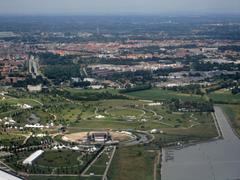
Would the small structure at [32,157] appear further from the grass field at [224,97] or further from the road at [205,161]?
the grass field at [224,97]

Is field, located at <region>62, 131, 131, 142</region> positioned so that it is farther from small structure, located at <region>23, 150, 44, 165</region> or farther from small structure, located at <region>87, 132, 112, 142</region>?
small structure, located at <region>23, 150, 44, 165</region>

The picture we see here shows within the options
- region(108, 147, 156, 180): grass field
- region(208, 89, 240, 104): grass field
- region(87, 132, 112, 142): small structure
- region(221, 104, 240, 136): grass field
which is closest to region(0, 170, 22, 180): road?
region(108, 147, 156, 180): grass field

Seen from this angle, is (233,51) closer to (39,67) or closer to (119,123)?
(39,67)

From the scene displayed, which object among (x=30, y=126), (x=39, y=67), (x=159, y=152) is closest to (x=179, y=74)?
(x=39, y=67)

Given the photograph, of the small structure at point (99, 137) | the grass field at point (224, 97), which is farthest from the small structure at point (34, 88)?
the small structure at point (99, 137)

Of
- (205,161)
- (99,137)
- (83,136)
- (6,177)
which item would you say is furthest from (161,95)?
(6,177)

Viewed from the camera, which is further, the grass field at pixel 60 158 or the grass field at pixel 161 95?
the grass field at pixel 161 95
